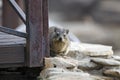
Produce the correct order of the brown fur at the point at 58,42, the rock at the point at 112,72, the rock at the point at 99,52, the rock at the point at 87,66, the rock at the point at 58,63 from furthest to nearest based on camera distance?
the brown fur at the point at 58,42 < the rock at the point at 99,52 < the rock at the point at 87,66 < the rock at the point at 58,63 < the rock at the point at 112,72

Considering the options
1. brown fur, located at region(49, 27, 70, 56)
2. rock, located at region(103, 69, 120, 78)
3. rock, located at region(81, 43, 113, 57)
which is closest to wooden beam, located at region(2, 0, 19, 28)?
brown fur, located at region(49, 27, 70, 56)

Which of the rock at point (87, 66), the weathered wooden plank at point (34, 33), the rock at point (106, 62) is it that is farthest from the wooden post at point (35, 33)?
the rock at point (106, 62)

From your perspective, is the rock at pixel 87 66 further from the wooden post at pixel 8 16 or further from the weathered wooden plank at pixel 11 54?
the wooden post at pixel 8 16

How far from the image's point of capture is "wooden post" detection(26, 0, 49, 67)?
108 inches

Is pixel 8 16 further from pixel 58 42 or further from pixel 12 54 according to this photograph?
pixel 12 54

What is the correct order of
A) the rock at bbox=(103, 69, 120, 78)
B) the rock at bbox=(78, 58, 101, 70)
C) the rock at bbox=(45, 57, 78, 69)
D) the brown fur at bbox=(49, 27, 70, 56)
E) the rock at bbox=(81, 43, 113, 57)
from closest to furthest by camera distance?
the rock at bbox=(103, 69, 120, 78) < the rock at bbox=(45, 57, 78, 69) < the rock at bbox=(78, 58, 101, 70) < the rock at bbox=(81, 43, 113, 57) < the brown fur at bbox=(49, 27, 70, 56)

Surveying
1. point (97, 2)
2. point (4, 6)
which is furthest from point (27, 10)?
point (4, 6)

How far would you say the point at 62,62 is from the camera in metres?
2.90

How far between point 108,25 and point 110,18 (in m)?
0.30

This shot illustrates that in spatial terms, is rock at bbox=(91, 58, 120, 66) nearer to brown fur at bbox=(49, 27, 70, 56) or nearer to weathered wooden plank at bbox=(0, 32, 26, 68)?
brown fur at bbox=(49, 27, 70, 56)

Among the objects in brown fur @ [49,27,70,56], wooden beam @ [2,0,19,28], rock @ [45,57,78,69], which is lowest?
rock @ [45,57,78,69]

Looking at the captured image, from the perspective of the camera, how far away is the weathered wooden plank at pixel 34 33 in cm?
275

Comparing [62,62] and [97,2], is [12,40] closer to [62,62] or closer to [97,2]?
[62,62]

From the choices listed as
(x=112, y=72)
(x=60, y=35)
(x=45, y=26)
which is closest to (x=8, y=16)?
(x=60, y=35)
